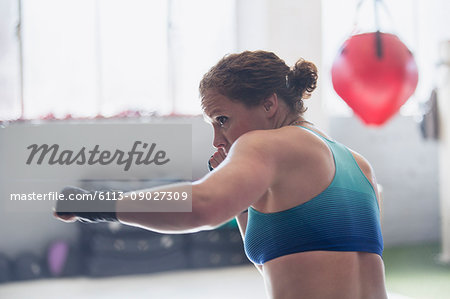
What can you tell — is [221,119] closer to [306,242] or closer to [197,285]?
[306,242]

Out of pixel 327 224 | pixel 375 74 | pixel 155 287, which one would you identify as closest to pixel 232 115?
pixel 327 224

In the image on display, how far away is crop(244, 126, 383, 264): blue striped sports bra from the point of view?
992 millimetres

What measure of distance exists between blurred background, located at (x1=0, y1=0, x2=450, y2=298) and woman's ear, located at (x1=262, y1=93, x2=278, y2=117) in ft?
9.31

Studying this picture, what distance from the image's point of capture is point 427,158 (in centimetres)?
604

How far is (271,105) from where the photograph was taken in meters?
1.18

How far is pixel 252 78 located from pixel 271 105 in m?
0.09

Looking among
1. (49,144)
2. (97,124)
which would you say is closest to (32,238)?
(49,144)

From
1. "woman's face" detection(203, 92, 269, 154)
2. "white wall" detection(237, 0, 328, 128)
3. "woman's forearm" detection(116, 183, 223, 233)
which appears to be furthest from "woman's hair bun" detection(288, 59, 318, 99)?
"white wall" detection(237, 0, 328, 128)

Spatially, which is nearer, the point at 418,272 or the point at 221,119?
the point at 221,119

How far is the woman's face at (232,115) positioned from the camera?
46.1 inches

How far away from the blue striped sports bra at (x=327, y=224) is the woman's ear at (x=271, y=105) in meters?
0.15

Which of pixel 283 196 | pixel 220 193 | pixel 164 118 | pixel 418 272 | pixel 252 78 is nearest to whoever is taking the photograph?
pixel 220 193

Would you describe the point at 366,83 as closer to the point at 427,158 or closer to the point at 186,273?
the point at 186,273

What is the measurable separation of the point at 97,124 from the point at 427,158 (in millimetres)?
3839
